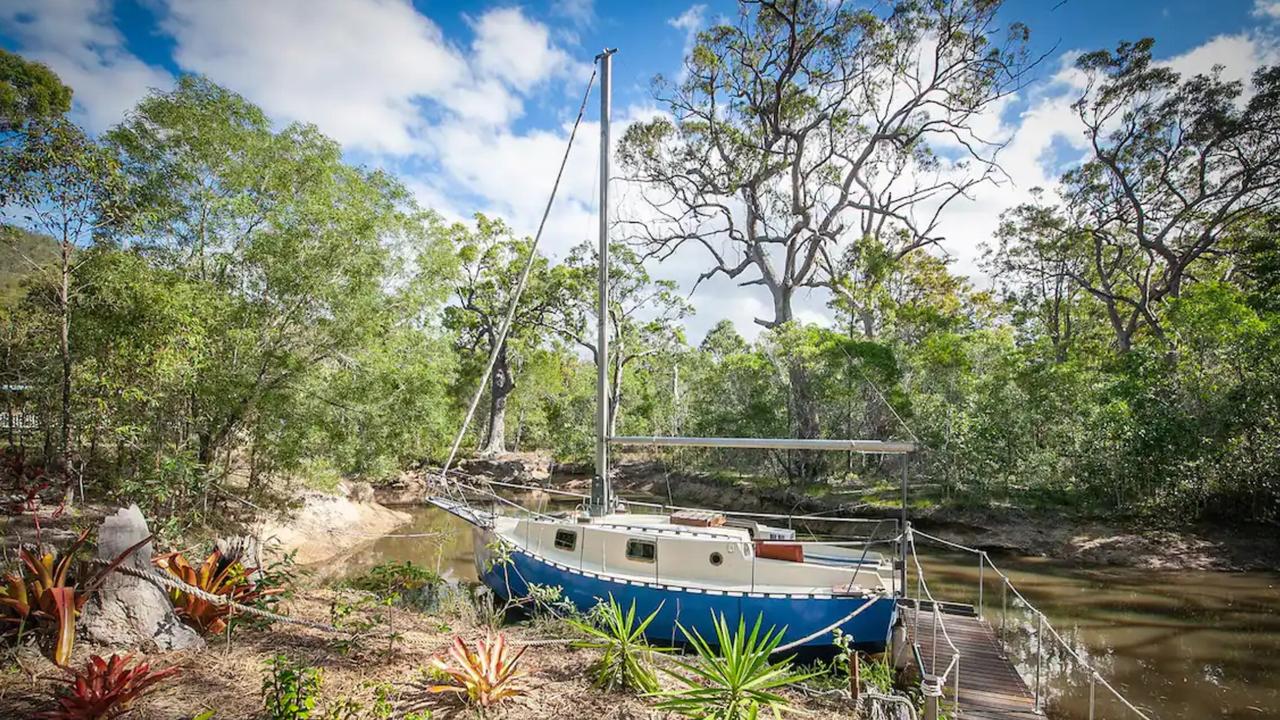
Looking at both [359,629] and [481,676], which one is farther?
[359,629]

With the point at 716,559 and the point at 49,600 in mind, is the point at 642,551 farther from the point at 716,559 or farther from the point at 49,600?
the point at 49,600

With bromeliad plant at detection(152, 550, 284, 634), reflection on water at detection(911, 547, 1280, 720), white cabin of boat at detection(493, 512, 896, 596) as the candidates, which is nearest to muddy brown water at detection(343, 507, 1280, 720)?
reflection on water at detection(911, 547, 1280, 720)

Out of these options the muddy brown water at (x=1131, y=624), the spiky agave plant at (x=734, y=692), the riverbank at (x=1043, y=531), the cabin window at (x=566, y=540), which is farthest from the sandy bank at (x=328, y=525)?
the spiky agave plant at (x=734, y=692)

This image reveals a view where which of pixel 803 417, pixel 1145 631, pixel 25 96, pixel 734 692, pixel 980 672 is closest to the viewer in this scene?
pixel 734 692

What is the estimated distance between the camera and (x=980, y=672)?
713 cm

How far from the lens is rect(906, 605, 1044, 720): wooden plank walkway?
6281 millimetres

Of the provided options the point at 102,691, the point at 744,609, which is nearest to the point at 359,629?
the point at 102,691

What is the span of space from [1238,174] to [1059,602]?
2167cm

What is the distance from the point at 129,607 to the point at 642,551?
6.50 metres

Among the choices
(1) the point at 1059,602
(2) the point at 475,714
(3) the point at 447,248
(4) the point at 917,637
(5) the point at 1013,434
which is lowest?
(1) the point at 1059,602

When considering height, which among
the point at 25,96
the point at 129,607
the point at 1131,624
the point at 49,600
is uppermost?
the point at 25,96

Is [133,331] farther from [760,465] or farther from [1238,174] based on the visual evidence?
[1238,174]

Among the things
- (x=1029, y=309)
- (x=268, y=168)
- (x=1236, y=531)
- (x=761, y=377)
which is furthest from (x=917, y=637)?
(x=1029, y=309)

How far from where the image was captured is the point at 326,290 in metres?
11.4
